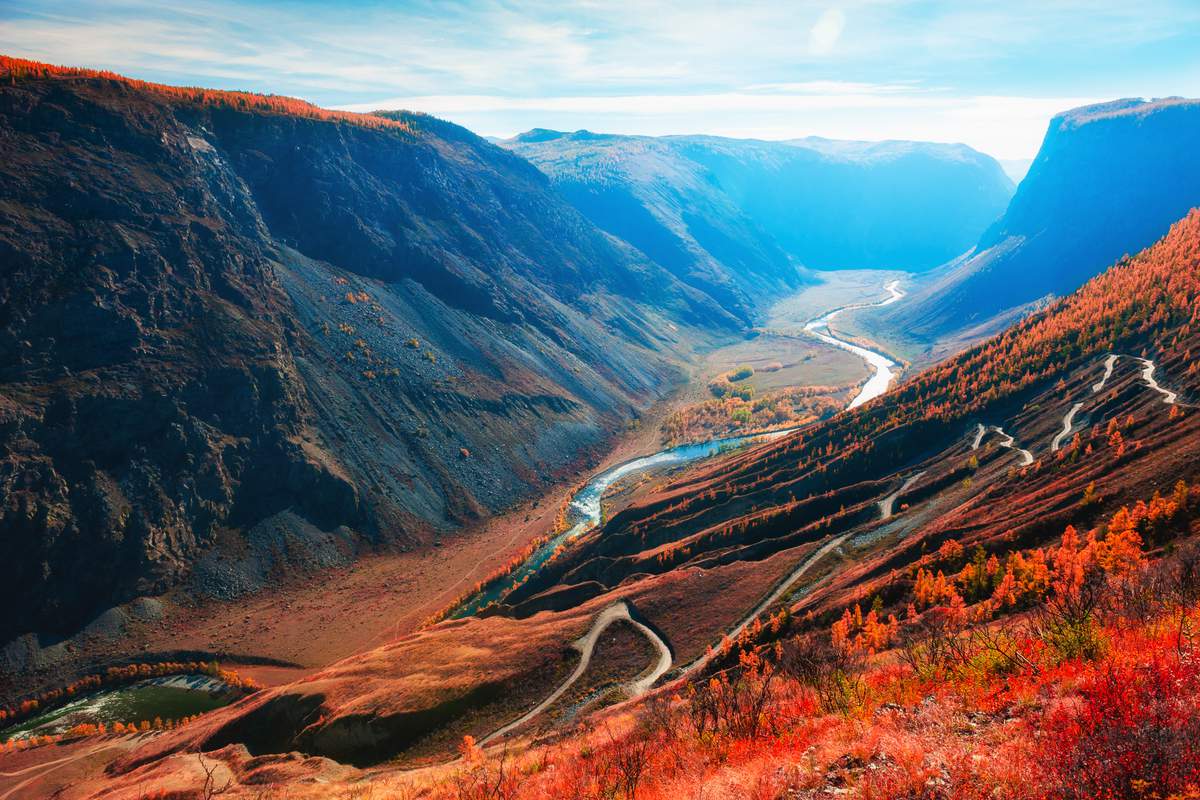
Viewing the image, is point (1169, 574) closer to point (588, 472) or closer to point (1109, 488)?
point (1109, 488)

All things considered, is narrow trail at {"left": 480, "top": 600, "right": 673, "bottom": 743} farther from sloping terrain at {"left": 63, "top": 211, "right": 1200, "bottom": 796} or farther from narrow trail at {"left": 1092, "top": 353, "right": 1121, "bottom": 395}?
narrow trail at {"left": 1092, "top": 353, "right": 1121, "bottom": 395}

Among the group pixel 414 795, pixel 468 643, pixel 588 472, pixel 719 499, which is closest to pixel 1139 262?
pixel 719 499

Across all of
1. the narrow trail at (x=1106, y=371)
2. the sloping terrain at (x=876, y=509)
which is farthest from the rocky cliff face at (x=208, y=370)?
the narrow trail at (x=1106, y=371)

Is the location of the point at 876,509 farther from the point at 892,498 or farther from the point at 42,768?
the point at 42,768

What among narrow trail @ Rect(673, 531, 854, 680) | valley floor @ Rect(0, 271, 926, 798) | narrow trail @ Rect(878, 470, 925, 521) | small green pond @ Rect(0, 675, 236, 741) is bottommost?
small green pond @ Rect(0, 675, 236, 741)

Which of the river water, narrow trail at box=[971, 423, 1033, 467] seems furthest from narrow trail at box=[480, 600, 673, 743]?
narrow trail at box=[971, 423, 1033, 467]

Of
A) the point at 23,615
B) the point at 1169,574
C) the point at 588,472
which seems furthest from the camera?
the point at 588,472

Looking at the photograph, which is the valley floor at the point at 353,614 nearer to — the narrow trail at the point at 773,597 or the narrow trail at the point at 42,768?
the narrow trail at the point at 42,768
